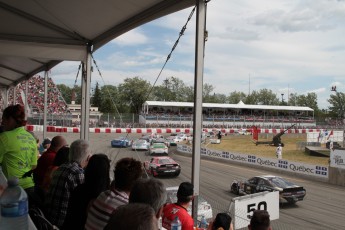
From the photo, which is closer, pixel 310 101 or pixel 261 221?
pixel 261 221

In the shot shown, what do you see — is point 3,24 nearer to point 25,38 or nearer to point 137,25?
point 25,38

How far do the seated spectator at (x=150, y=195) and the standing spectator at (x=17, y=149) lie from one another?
198cm

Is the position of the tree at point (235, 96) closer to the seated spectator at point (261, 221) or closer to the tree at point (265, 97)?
the tree at point (265, 97)

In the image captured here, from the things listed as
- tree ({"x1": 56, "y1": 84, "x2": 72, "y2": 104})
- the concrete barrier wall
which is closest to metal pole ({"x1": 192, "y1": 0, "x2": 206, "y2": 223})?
the concrete barrier wall

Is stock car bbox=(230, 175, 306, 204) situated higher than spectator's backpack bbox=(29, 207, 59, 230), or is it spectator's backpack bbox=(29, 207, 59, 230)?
spectator's backpack bbox=(29, 207, 59, 230)

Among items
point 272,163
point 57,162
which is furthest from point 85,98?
point 272,163

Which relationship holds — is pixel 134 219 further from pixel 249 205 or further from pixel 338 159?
pixel 338 159

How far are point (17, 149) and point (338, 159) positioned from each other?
59.3ft

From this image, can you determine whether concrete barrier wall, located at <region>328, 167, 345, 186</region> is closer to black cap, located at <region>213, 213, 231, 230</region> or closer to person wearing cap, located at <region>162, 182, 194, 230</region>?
black cap, located at <region>213, 213, 231, 230</region>

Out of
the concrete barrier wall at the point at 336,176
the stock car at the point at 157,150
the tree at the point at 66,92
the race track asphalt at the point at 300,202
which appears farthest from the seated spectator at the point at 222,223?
the tree at the point at 66,92

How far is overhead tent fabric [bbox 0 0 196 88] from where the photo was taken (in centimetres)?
448

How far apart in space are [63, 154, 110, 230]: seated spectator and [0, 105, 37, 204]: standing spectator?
104 centimetres

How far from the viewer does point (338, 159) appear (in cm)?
1834

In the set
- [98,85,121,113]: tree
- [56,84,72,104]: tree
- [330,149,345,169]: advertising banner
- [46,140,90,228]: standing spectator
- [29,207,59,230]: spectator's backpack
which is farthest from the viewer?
[56,84,72,104]: tree
